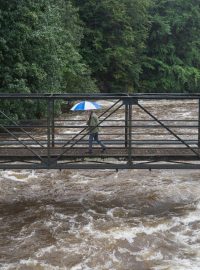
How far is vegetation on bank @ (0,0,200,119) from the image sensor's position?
23.1 metres

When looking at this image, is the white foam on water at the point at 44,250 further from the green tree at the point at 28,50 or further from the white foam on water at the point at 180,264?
the green tree at the point at 28,50

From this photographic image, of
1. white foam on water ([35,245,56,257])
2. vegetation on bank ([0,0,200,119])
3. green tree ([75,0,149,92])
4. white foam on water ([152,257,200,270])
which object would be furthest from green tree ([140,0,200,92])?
white foam on water ([152,257,200,270])

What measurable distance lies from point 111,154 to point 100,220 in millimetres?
1713

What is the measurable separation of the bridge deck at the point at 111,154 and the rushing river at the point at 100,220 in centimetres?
131

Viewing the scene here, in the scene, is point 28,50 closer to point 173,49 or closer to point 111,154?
point 111,154

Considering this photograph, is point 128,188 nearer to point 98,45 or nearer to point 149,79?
point 98,45

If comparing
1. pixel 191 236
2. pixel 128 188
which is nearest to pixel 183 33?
pixel 128 188

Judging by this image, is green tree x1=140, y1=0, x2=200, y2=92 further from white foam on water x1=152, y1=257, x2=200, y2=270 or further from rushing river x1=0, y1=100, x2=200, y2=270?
white foam on water x1=152, y1=257, x2=200, y2=270

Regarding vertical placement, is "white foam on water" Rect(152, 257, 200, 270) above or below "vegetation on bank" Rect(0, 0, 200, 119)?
below

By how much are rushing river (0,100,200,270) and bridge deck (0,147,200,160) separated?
51.5 inches

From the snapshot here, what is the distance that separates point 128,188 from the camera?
14344mm

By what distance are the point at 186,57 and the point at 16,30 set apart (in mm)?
33951

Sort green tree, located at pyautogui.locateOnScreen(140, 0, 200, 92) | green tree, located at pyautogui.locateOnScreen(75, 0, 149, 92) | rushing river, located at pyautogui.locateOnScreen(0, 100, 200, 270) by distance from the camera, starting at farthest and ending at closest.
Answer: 1. green tree, located at pyautogui.locateOnScreen(140, 0, 200, 92)
2. green tree, located at pyautogui.locateOnScreen(75, 0, 149, 92)
3. rushing river, located at pyautogui.locateOnScreen(0, 100, 200, 270)

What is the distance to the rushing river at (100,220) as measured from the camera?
9.58 metres
